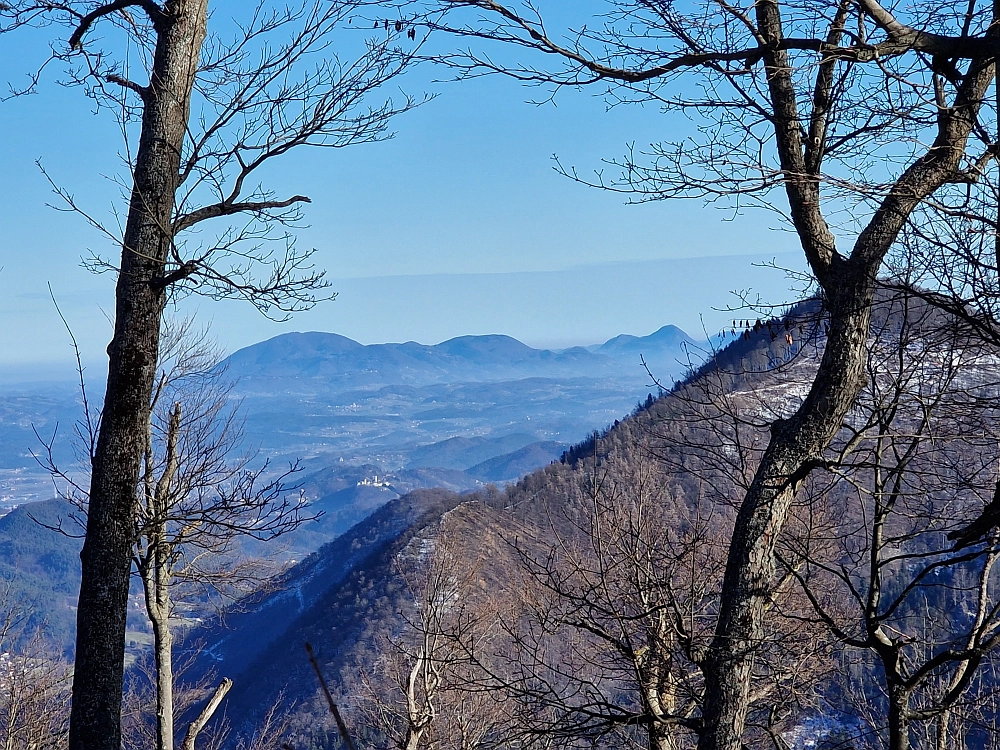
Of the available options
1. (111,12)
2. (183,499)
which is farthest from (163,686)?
(111,12)

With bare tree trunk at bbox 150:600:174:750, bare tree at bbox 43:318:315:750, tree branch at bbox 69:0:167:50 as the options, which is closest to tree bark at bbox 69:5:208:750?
tree branch at bbox 69:0:167:50

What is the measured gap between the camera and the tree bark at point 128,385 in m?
4.17

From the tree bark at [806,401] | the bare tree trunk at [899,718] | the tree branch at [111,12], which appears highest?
the tree branch at [111,12]

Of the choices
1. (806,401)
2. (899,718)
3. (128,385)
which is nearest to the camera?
(128,385)

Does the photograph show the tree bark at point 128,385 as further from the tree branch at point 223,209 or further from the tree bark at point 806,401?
the tree bark at point 806,401

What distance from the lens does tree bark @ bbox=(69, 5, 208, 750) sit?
4168 millimetres

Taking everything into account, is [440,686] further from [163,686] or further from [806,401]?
[806,401]

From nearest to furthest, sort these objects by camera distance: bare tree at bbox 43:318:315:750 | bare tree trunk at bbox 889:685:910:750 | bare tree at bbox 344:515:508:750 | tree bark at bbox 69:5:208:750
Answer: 1. tree bark at bbox 69:5:208:750
2. bare tree trunk at bbox 889:685:910:750
3. bare tree at bbox 43:318:315:750
4. bare tree at bbox 344:515:508:750

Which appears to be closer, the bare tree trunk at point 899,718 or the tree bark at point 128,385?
the tree bark at point 128,385

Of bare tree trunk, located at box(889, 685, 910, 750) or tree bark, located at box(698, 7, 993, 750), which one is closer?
tree bark, located at box(698, 7, 993, 750)

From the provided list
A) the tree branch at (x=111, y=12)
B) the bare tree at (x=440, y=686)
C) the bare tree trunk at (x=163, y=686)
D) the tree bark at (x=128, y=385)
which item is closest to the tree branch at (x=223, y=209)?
the tree bark at (x=128, y=385)

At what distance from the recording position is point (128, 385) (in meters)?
4.38

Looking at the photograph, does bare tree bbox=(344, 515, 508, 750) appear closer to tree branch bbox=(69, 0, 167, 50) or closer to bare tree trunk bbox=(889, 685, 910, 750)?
bare tree trunk bbox=(889, 685, 910, 750)

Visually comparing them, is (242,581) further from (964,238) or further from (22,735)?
(964,238)
